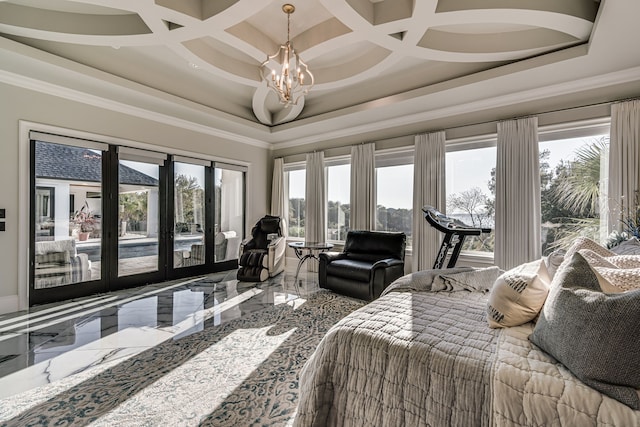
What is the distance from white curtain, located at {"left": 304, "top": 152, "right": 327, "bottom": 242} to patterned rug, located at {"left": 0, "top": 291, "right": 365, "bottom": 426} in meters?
3.14

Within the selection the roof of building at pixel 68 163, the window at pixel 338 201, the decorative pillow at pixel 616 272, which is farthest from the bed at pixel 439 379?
the roof of building at pixel 68 163

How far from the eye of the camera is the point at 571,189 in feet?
12.3

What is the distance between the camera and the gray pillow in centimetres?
95

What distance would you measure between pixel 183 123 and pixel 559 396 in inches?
225

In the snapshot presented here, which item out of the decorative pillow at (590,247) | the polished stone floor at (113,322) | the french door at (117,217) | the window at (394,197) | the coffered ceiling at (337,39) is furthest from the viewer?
the window at (394,197)

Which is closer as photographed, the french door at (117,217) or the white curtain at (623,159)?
the white curtain at (623,159)

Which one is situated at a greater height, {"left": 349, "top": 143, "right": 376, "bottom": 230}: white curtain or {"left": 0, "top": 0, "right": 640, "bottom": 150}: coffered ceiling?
{"left": 0, "top": 0, "right": 640, "bottom": 150}: coffered ceiling

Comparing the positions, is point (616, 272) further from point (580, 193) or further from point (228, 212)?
point (228, 212)

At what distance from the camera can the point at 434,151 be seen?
4.56m

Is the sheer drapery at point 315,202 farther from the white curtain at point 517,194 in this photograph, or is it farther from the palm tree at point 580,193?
the palm tree at point 580,193

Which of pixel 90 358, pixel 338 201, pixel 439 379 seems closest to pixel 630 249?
pixel 439 379

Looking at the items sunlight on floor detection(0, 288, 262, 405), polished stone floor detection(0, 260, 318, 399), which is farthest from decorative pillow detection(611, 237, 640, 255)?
sunlight on floor detection(0, 288, 262, 405)

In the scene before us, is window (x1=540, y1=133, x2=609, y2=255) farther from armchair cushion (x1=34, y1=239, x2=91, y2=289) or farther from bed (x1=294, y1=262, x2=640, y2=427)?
armchair cushion (x1=34, y1=239, x2=91, y2=289)

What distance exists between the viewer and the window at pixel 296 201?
6523 mm
